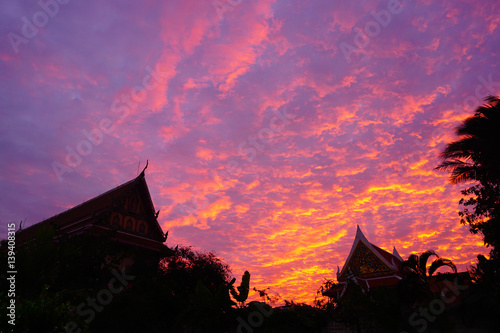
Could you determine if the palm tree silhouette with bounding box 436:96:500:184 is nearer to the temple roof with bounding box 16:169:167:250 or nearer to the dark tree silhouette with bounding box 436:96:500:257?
the dark tree silhouette with bounding box 436:96:500:257

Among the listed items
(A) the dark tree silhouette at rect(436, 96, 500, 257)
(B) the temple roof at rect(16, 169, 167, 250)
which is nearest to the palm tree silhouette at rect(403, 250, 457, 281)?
(A) the dark tree silhouette at rect(436, 96, 500, 257)

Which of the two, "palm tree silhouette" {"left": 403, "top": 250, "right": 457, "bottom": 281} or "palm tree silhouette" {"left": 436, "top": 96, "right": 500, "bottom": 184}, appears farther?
"palm tree silhouette" {"left": 436, "top": 96, "right": 500, "bottom": 184}

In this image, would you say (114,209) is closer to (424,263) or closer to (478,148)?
(424,263)

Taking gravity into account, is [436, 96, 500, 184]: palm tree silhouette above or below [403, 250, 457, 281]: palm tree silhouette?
above

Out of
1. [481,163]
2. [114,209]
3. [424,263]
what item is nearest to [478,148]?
[481,163]

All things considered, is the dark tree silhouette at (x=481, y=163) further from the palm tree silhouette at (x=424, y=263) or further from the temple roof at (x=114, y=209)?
the temple roof at (x=114, y=209)

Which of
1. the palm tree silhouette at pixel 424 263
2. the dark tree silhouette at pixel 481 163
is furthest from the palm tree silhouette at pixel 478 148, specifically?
the palm tree silhouette at pixel 424 263

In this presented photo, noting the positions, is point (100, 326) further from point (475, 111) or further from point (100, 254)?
point (475, 111)

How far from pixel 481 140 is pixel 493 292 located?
30.9 feet

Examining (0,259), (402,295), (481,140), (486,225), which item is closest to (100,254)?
(0,259)

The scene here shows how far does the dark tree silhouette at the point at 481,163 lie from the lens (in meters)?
15.1

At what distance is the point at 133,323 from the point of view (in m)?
9.84

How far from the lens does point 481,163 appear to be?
16.8 metres

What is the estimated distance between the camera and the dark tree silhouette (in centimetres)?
1510
